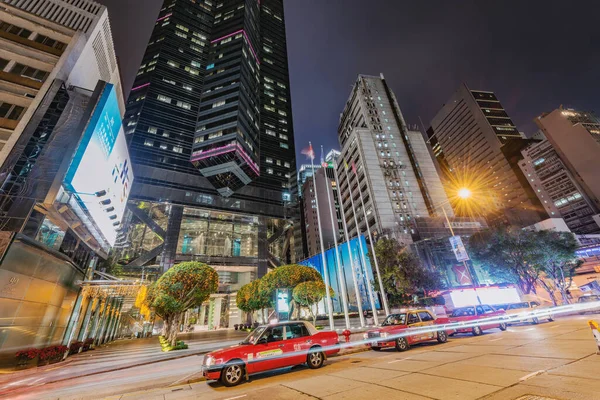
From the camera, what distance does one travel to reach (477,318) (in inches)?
551

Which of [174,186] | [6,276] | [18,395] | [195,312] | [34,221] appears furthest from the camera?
[195,312]

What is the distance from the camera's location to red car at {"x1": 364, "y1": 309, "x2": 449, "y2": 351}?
34.9ft

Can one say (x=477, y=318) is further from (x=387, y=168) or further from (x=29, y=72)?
(x=387, y=168)

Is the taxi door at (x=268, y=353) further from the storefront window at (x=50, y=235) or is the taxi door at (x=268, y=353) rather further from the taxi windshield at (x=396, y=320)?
the storefront window at (x=50, y=235)

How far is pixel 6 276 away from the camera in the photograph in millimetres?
12367

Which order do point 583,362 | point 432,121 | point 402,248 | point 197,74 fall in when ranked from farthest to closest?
point 432,121 < point 197,74 < point 402,248 < point 583,362

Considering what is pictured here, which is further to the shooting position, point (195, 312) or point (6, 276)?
point (195, 312)

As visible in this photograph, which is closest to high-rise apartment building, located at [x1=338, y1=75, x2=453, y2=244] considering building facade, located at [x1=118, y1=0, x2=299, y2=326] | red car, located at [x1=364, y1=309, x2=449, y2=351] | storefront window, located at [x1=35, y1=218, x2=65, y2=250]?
building facade, located at [x1=118, y1=0, x2=299, y2=326]

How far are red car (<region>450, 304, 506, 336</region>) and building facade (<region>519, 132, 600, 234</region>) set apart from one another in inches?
3548

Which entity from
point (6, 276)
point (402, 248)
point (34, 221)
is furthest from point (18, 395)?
point (402, 248)

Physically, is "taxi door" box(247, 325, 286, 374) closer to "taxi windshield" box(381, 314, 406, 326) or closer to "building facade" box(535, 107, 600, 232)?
"taxi windshield" box(381, 314, 406, 326)

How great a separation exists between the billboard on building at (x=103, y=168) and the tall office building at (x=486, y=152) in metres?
99.9

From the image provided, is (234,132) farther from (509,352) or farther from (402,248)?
(509,352)

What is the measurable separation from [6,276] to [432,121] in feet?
568
